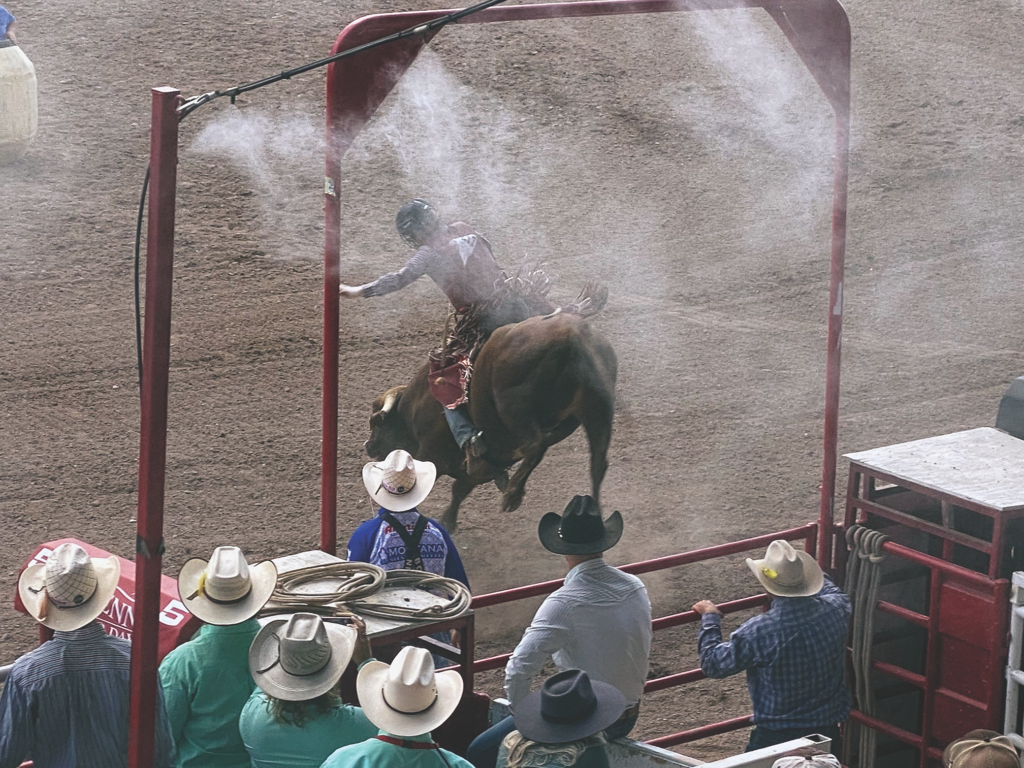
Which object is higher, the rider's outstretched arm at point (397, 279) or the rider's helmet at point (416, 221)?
the rider's helmet at point (416, 221)

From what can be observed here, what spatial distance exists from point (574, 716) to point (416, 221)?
2885 millimetres

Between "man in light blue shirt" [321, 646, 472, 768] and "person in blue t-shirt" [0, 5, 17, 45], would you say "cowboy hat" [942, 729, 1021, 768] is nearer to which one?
"man in light blue shirt" [321, 646, 472, 768]

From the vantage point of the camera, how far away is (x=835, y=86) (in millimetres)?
6348

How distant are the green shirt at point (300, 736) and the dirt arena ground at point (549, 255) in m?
2.82

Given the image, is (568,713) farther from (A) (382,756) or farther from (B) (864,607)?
(B) (864,607)

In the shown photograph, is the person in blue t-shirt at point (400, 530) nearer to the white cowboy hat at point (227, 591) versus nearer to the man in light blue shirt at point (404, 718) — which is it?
the white cowboy hat at point (227, 591)

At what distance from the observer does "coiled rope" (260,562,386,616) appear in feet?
16.0

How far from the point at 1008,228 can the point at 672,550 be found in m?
6.73

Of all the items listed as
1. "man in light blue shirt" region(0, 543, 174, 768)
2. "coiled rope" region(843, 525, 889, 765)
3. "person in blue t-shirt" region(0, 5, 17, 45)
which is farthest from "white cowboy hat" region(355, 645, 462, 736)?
"person in blue t-shirt" region(0, 5, 17, 45)

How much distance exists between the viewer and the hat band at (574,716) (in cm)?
395

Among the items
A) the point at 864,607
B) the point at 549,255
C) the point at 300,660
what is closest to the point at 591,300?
the point at 864,607

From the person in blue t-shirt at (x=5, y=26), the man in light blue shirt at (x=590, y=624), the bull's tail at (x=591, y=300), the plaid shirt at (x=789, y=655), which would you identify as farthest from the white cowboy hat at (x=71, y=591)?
the person in blue t-shirt at (x=5, y=26)

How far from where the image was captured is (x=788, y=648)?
5047 millimetres

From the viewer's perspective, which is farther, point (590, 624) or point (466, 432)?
point (466, 432)
